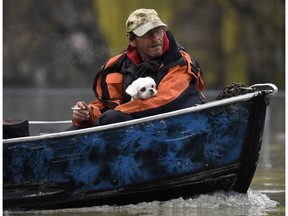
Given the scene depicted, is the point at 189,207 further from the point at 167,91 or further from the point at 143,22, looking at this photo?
the point at 143,22

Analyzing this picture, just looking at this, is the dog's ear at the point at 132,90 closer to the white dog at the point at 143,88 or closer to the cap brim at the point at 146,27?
the white dog at the point at 143,88

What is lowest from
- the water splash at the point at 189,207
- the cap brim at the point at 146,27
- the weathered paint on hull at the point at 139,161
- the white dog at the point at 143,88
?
the water splash at the point at 189,207

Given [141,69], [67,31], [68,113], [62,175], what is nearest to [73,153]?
[62,175]

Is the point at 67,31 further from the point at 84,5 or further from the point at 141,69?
the point at 141,69

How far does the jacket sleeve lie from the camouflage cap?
1.28 ft

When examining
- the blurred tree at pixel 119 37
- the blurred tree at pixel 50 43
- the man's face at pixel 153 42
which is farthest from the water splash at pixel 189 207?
the blurred tree at pixel 50 43

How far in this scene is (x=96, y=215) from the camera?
810cm

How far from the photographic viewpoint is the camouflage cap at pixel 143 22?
840 centimetres

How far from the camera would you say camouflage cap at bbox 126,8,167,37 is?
8.40 metres

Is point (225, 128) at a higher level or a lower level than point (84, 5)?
lower

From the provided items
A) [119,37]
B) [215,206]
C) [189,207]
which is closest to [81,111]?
[189,207]

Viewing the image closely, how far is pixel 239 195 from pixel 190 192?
412 millimetres

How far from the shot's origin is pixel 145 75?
846cm

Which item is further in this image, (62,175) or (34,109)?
(34,109)
